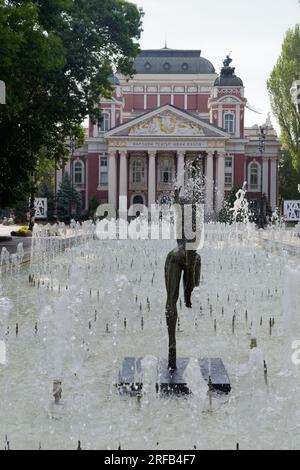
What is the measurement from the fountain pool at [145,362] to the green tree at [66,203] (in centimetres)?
3645

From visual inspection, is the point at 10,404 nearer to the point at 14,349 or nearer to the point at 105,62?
the point at 14,349

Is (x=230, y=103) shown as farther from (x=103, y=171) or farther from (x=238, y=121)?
(x=103, y=171)

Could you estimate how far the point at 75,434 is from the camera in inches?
215

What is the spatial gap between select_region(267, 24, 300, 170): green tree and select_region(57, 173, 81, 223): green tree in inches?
749

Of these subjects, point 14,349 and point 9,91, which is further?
point 9,91

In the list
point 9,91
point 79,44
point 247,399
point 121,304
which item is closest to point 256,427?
point 247,399

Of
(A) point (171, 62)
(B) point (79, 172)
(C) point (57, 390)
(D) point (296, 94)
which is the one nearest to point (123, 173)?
(B) point (79, 172)

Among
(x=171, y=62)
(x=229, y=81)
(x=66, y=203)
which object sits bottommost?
(x=66, y=203)

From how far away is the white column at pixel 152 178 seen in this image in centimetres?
5450

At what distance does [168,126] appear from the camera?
178 ft

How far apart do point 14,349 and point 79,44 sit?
60.4 feet

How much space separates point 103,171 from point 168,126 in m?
8.03

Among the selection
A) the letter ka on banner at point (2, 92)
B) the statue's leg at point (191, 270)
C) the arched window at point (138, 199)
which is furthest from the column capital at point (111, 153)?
the statue's leg at point (191, 270)

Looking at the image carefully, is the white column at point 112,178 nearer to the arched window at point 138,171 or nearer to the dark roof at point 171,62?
the arched window at point 138,171
